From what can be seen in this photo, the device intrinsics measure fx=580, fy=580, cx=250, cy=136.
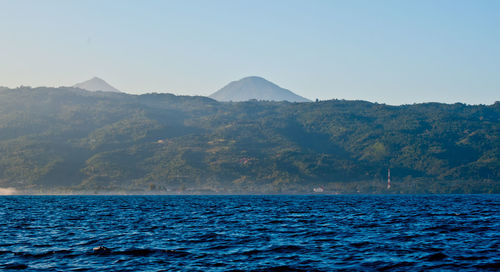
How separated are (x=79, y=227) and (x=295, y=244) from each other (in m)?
31.0

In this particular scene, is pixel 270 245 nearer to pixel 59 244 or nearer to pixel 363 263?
pixel 363 263

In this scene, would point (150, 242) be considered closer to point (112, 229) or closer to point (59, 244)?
point (59, 244)

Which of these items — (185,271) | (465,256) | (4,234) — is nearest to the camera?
(185,271)

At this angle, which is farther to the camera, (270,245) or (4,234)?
(4,234)

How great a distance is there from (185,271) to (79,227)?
35422 millimetres

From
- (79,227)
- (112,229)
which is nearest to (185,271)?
(112,229)

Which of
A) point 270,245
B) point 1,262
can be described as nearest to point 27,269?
point 1,262

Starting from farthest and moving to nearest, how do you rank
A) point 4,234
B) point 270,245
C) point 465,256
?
point 4,234
point 270,245
point 465,256

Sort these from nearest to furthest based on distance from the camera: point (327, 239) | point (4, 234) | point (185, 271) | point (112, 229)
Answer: point (185, 271), point (327, 239), point (4, 234), point (112, 229)

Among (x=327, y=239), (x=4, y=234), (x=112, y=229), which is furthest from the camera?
(x=112, y=229)

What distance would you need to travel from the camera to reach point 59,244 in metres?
51.7

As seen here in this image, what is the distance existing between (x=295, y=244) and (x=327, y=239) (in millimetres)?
5093

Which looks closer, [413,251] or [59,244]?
[413,251]

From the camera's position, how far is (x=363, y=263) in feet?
133
